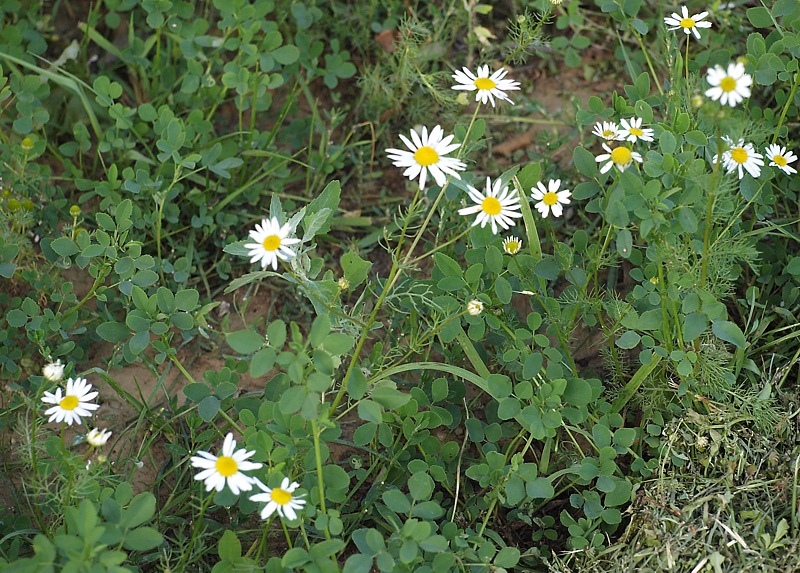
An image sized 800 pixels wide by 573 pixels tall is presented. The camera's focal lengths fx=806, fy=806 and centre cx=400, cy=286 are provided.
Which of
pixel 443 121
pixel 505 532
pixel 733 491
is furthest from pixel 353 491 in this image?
pixel 443 121

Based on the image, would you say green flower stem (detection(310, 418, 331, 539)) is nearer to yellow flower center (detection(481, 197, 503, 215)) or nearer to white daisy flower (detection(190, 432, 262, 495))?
white daisy flower (detection(190, 432, 262, 495))

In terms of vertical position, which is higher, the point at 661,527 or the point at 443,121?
the point at 443,121

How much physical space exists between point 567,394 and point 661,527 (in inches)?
15.2

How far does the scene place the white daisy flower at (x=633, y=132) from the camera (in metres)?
2.13

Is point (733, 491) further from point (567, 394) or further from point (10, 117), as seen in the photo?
point (10, 117)

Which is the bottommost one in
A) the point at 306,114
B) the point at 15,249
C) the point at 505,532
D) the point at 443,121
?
the point at 505,532

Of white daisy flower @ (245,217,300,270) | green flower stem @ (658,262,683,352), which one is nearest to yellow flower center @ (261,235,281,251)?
white daisy flower @ (245,217,300,270)

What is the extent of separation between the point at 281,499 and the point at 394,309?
25.9 inches

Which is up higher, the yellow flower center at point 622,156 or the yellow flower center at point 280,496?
the yellow flower center at point 622,156

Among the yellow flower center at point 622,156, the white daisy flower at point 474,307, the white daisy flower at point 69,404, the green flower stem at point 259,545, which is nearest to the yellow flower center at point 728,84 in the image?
the yellow flower center at point 622,156

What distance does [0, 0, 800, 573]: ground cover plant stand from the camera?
1.87m

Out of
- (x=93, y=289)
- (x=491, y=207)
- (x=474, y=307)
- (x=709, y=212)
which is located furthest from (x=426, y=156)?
(x=93, y=289)

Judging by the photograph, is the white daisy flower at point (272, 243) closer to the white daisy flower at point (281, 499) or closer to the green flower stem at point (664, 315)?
the white daisy flower at point (281, 499)

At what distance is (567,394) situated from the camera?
2018mm
